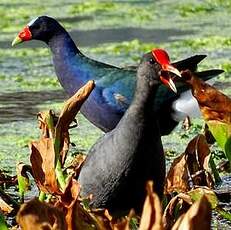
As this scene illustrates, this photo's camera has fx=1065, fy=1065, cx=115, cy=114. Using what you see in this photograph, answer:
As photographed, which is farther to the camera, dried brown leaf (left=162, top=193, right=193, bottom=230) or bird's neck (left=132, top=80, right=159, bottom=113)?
bird's neck (left=132, top=80, right=159, bottom=113)

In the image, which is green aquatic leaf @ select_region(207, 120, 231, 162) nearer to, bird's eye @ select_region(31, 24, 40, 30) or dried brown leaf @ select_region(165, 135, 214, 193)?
dried brown leaf @ select_region(165, 135, 214, 193)

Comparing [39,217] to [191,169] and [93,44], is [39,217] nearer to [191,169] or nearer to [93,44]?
[191,169]

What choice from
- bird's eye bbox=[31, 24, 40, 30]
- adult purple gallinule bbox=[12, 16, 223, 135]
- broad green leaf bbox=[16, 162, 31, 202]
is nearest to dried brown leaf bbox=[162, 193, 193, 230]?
broad green leaf bbox=[16, 162, 31, 202]

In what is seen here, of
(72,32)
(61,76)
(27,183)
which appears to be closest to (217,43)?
(72,32)

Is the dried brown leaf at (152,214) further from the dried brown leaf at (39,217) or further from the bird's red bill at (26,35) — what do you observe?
the bird's red bill at (26,35)

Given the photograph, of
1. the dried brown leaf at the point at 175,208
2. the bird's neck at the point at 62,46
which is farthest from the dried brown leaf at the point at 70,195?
the bird's neck at the point at 62,46

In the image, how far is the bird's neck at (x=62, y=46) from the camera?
227 inches

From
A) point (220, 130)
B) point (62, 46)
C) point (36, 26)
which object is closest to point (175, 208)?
point (220, 130)

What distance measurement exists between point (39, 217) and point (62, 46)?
11.6 feet

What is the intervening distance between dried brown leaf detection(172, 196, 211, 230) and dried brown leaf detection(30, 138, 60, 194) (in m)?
0.94

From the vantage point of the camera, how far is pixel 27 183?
13.7 ft

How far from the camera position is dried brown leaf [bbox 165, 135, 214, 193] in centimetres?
385

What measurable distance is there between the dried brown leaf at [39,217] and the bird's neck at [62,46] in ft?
11.0

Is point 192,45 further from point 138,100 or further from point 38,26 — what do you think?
point 138,100
